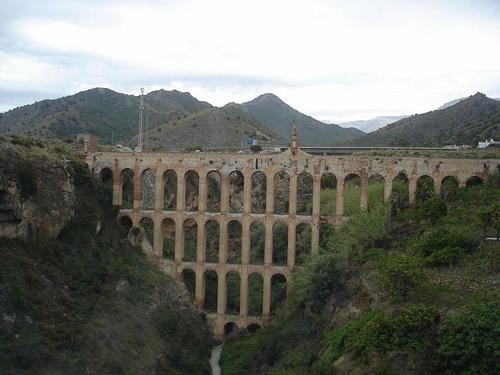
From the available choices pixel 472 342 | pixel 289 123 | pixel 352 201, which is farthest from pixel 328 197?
pixel 289 123

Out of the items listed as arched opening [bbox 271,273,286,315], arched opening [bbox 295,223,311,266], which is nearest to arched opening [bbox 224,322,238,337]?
arched opening [bbox 271,273,286,315]

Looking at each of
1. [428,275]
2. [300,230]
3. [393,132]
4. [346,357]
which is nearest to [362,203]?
[300,230]

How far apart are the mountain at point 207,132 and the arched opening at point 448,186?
40.8 m

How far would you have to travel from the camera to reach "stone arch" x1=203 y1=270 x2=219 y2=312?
1683 inches

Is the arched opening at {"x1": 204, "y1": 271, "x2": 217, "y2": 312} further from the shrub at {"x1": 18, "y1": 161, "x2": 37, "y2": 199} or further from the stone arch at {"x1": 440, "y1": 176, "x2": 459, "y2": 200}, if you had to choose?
the stone arch at {"x1": 440, "y1": 176, "x2": 459, "y2": 200}

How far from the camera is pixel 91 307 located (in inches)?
1156

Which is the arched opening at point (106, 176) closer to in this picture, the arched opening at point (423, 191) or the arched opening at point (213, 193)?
the arched opening at point (213, 193)

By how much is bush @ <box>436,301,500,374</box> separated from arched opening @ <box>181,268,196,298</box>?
26.4 m

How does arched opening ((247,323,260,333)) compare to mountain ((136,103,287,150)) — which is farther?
mountain ((136,103,287,150))

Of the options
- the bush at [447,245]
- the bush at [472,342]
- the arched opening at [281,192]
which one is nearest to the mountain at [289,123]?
the arched opening at [281,192]

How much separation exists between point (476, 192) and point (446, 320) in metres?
20.3

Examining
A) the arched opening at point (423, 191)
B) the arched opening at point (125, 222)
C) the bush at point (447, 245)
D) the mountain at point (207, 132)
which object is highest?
the mountain at point (207, 132)

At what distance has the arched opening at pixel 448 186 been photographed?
37509mm

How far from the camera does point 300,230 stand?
4956 centimetres
